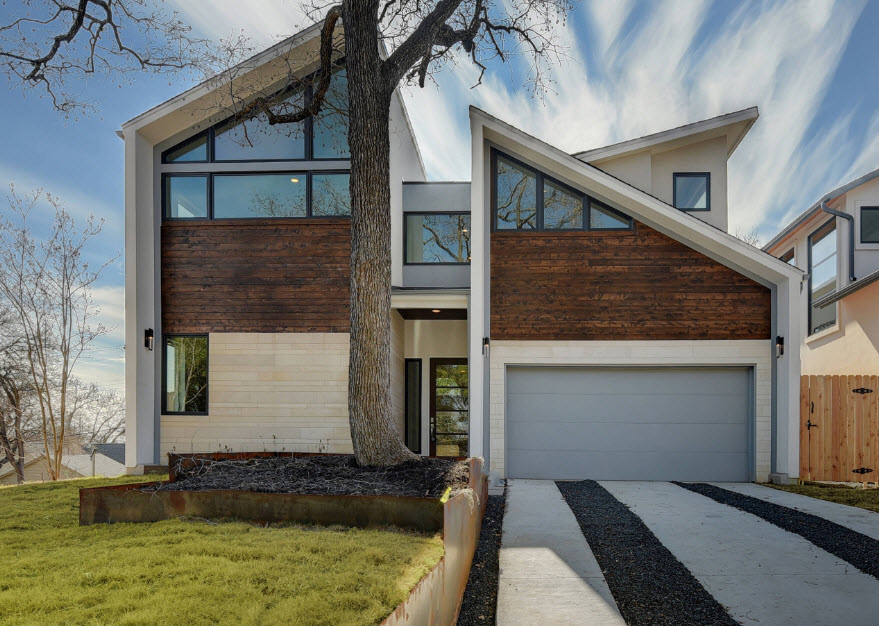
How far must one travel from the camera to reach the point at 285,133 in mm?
9461

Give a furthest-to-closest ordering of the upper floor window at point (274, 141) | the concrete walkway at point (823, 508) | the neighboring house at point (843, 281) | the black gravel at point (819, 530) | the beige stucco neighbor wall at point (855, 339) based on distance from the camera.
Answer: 1. the neighboring house at point (843, 281)
2. the beige stucco neighbor wall at point (855, 339)
3. the upper floor window at point (274, 141)
4. the concrete walkway at point (823, 508)
5. the black gravel at point (819, 530)

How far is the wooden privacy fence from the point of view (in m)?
8.70

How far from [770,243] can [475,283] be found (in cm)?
987

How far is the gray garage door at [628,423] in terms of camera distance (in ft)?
29.6

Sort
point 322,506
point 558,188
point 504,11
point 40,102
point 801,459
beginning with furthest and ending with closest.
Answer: point 558,188, point 801,459, point 40,102, point 504,11, point 322,506

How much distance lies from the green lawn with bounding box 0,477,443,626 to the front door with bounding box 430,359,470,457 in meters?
8.00

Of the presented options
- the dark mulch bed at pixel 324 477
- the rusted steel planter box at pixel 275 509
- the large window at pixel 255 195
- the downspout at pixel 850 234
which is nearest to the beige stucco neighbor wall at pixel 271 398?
the large window at pixel 255 195

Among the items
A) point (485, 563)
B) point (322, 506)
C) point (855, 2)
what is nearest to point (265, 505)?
point (322, 506)

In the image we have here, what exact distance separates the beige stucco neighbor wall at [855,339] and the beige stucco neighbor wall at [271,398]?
30.8 ft

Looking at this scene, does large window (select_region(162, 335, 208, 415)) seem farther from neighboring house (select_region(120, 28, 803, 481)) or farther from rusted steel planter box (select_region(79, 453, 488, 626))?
rusted steel planter box (select_region(79, 453, 488, 626))

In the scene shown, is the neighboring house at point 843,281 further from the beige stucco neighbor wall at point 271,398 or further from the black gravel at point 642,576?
the beige stucco neighbor wall at point 271,398

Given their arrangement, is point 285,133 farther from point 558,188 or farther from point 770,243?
point 770,243

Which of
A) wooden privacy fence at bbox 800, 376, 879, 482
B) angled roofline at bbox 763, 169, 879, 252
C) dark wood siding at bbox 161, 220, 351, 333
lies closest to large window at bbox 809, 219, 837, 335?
angled roofline at bbox 763, 169, 879, 252

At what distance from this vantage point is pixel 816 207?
1183 cm
